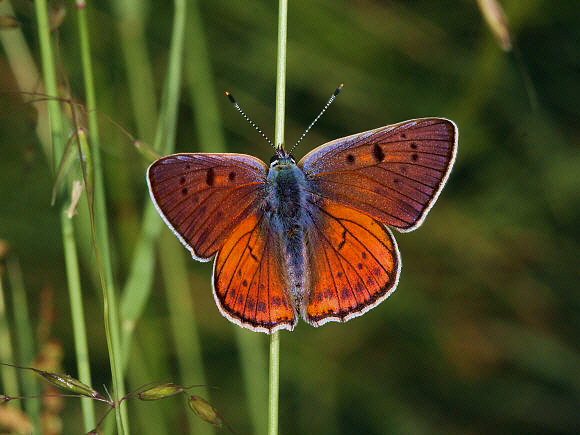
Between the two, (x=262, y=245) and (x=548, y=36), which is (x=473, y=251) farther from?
(x=262, y=245)

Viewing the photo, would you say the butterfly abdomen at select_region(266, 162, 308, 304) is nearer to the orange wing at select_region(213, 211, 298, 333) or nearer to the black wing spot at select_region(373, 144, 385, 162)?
the orange wing at select_region(213, 211, 298, 333)

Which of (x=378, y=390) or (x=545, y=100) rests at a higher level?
(x=545, y=100)

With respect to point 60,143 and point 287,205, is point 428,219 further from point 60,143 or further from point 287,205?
point 60,143

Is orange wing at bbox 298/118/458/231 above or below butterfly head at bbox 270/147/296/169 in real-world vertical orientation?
below

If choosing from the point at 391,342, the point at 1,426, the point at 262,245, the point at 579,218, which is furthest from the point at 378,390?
the point at 1,426

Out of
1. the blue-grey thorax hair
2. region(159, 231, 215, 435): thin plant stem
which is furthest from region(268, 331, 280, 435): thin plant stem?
region(159, 231, 215, 435): thin plant stem

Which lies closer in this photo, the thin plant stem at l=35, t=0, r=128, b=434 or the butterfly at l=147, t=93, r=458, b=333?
the thin plant stem at l=35, t=0, r=128, b=434
